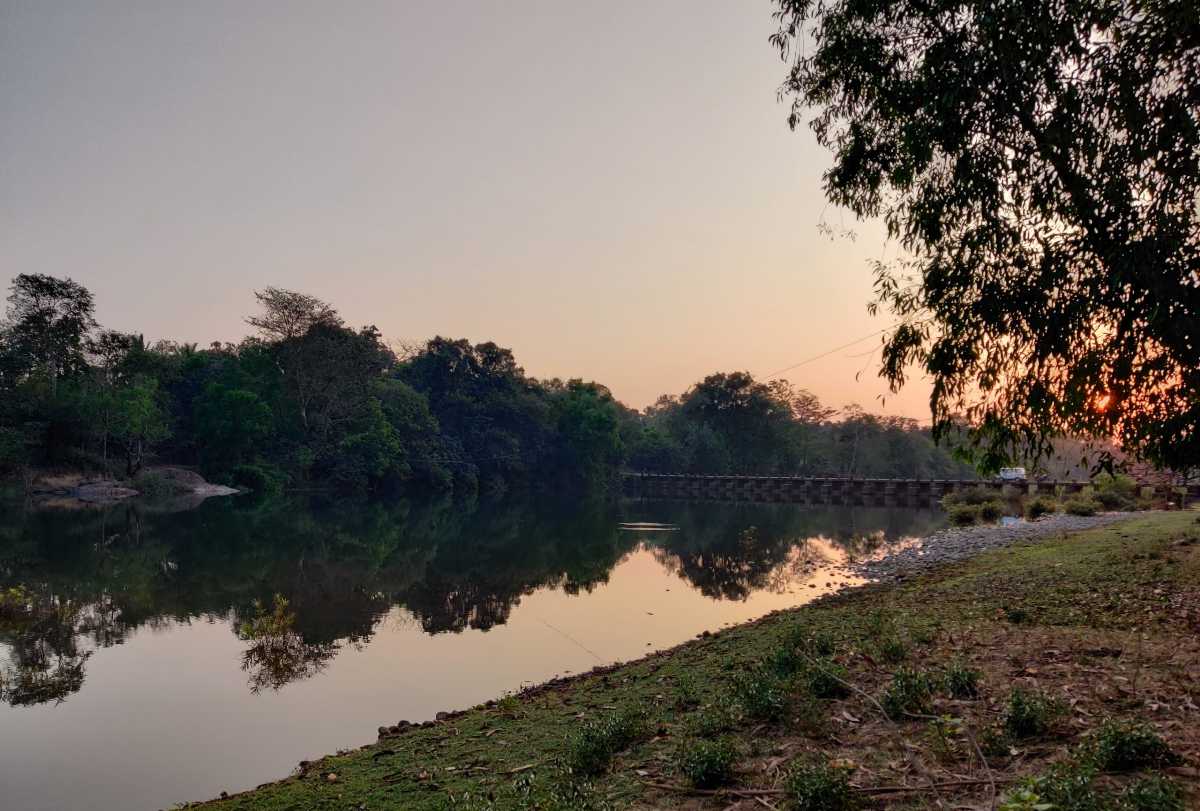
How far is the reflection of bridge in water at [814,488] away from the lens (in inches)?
2699

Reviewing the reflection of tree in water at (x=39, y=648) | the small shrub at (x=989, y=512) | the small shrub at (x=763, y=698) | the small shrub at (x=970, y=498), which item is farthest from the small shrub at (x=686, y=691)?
the small shrub at (x=970, y=498)

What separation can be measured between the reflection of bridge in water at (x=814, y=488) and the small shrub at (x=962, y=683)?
49.5 meters

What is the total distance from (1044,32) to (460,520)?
43.4 meters

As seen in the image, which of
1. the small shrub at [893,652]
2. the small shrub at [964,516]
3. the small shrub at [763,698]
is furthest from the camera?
the small shrub at [964,516]

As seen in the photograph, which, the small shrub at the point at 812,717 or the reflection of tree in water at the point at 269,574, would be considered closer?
the small shrub at the point at 812,717

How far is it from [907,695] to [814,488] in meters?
85.9

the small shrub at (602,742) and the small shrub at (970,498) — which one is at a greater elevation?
the small shrub at (602,742)

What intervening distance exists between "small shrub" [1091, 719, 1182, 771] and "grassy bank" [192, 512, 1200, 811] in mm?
11

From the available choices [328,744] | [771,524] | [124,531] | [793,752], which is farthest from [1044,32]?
[771,524]

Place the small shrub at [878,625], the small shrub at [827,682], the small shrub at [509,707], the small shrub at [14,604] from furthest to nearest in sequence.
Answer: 1. the small shrub at [14,604]
2. the small shrub at [878,625]
3. the small shrub at [509,707]
4. the small shrub at [827,682]

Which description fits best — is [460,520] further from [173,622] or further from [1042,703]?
[1042,703]

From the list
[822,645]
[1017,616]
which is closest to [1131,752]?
[822,645]

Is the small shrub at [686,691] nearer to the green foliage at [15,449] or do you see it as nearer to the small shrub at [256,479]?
the green foliage at [15,449]

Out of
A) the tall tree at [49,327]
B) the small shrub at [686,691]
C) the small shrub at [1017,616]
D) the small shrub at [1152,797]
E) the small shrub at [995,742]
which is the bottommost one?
the small shrub at [686,691]
